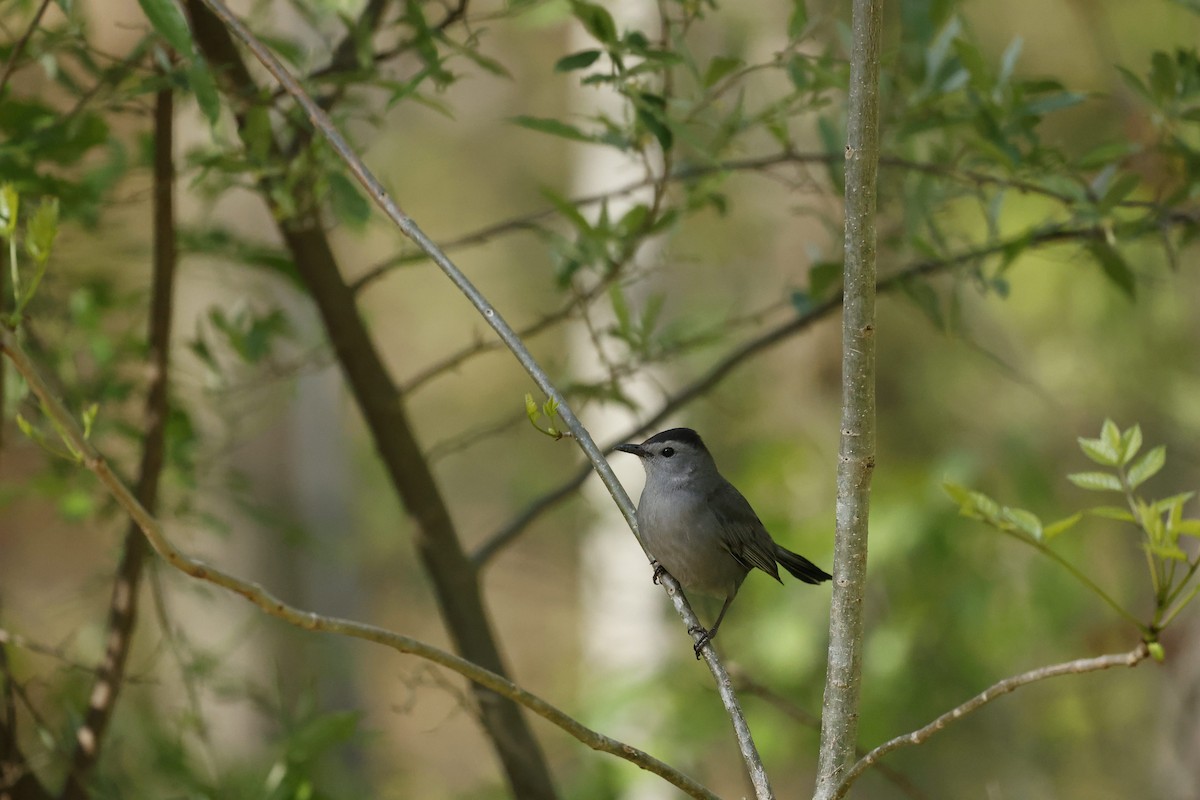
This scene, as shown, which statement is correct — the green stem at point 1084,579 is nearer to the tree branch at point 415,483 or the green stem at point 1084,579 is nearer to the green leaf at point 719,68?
the green leaf at point 719,68

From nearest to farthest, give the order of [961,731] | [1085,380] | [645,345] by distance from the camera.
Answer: [645,345] → [1085,380] → [961,731]

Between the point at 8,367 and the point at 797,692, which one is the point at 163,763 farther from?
the point at 797,692

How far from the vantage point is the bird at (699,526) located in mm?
3297

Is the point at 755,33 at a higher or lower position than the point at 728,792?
higher

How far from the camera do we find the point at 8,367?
10.3 feet

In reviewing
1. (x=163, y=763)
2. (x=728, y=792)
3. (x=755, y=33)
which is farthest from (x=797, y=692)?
(x=728, y=792)

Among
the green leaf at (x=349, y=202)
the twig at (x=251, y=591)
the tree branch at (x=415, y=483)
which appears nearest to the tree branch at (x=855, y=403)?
the twig at (x=251, y=591)

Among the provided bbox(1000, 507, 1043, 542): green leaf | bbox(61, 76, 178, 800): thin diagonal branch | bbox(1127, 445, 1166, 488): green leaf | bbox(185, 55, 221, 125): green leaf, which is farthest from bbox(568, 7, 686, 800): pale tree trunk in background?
bbox(1127, 445, 1166, 488): green leaf

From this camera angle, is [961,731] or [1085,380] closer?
[1085,380]

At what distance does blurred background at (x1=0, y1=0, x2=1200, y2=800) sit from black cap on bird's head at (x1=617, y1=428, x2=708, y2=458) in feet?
0.30

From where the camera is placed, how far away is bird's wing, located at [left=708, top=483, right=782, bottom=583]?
Answer: 11.0ft

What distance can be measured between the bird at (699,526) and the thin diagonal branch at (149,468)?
121cm

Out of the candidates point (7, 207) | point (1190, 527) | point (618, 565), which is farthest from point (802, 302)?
point (618, 565)

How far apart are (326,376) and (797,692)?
244 inches
